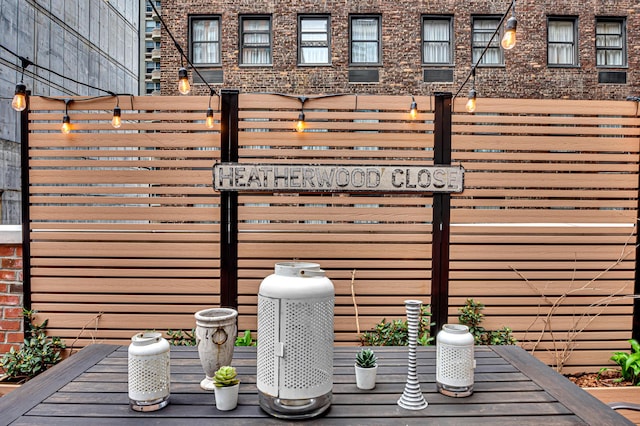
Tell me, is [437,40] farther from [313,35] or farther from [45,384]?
[45,384]

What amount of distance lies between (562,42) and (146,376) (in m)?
11.2

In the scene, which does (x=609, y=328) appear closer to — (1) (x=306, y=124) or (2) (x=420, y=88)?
(1) (x=306, y=124)

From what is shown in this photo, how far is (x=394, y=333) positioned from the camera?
357 centimetres

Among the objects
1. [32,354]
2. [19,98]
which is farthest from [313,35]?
[32,354]

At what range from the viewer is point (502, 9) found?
8867 millimetres

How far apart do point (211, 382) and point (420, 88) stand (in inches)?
338

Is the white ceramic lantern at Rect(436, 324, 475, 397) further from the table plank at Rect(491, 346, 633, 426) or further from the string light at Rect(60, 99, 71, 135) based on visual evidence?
the string light at Rect(60, 99, 71, 135)

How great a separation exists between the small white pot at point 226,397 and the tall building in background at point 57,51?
5874 millimetres

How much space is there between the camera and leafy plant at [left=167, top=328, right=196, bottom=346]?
11.7 feet

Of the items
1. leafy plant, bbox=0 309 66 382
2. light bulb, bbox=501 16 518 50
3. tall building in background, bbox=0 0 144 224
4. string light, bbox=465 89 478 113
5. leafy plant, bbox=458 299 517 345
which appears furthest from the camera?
tall building in background, bbox=0 0 144 224

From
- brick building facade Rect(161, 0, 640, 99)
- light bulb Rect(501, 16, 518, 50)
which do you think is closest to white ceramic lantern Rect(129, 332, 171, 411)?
light bulb Rect(501, 16, 518, 50)

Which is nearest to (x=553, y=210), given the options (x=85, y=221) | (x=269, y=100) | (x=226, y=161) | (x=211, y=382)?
(x=269, y=100)

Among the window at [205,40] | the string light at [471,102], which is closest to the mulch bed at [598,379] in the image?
the string light at [471,102]

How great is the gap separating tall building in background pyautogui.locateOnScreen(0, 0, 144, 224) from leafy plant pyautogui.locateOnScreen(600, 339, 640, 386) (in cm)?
801
